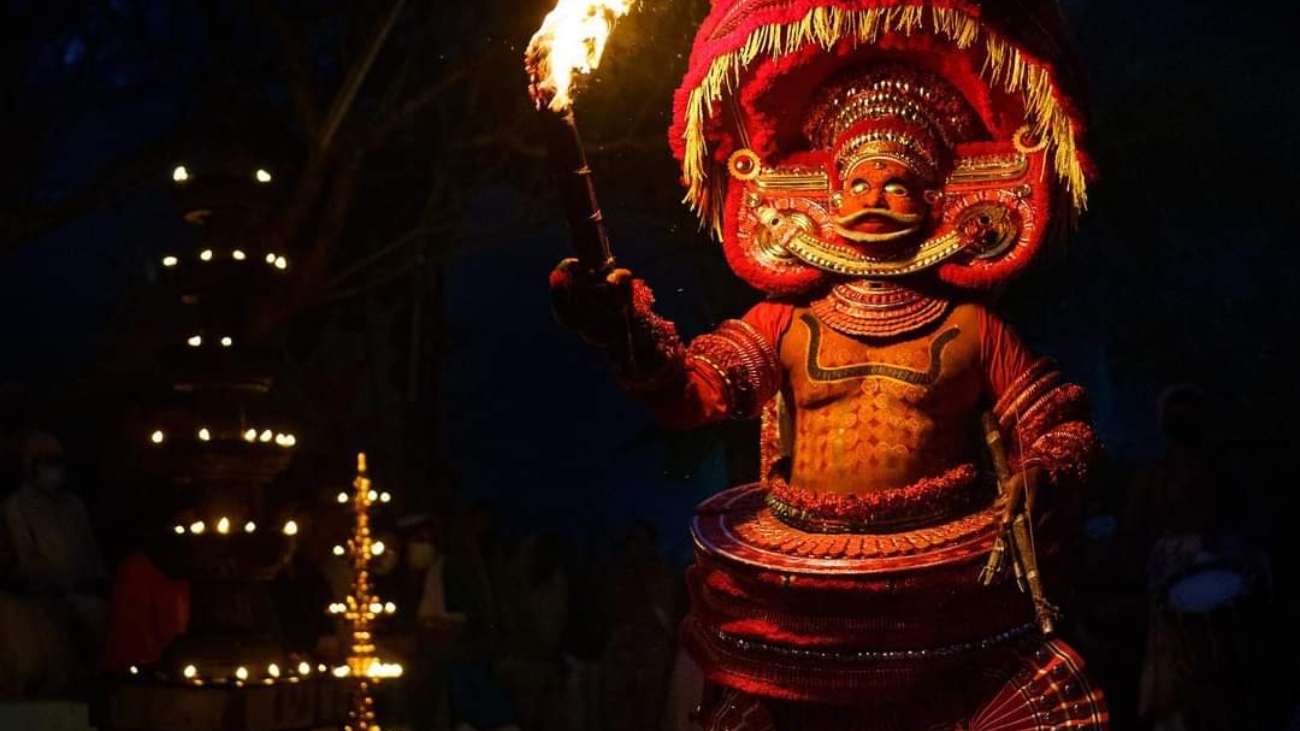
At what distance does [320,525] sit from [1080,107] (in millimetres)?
4544

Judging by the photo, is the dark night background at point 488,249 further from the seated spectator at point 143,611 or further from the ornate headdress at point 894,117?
the ornate headdress at point 894,117

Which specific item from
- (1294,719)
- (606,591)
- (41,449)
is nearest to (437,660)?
(606,591)

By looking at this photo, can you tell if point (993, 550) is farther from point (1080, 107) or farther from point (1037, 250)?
point (1080, 107)

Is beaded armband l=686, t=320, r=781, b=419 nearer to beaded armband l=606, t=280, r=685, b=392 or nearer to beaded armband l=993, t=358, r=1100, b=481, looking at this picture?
beaded armband l=606, t=280, r=685, b=392

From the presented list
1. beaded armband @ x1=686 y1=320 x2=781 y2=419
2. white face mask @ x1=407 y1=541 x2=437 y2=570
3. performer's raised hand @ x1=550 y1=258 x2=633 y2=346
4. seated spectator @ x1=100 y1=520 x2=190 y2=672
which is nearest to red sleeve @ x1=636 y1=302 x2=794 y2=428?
beaded armband @ x1=686 y1=320 x2=781 y2=419

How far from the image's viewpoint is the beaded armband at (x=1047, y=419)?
4125mm

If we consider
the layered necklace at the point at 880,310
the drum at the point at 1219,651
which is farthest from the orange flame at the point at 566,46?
the drum at the point at 1219,651

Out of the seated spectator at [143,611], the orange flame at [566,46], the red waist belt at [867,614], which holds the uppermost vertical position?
the orange flame at [566,46]

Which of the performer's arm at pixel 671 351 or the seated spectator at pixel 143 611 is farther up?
the performer's arm at pixel 671 351

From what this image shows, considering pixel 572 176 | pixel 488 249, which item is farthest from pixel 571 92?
pixel 488 249

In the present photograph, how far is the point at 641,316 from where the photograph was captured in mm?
4117

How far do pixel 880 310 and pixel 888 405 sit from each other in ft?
0.86

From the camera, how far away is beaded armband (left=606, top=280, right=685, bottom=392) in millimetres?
4113

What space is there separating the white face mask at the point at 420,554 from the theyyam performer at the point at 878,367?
359 cm
